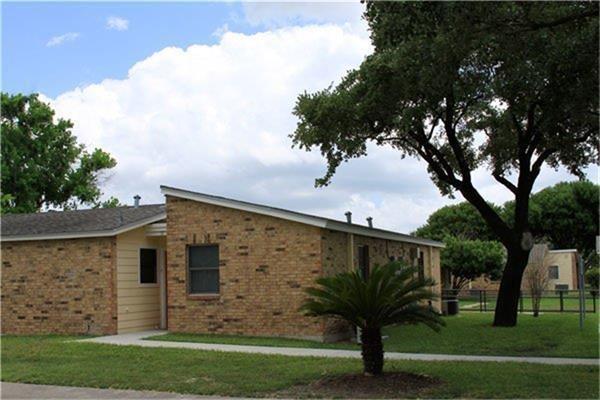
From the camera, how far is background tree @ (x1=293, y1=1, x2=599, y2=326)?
38.3 ft

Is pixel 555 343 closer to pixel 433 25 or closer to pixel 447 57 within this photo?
pixel 447 57

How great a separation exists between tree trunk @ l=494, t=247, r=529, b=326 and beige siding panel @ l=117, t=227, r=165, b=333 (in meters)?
9.63

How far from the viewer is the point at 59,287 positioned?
1955 cm

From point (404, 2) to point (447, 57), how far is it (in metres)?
3.37

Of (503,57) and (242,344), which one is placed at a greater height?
(503,57)

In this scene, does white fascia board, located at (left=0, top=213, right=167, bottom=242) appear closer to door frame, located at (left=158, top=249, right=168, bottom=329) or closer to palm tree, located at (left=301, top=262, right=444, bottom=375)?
door frame, located at (left=158, top=249, right=168, bottom=329)

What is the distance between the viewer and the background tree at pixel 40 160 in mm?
41219

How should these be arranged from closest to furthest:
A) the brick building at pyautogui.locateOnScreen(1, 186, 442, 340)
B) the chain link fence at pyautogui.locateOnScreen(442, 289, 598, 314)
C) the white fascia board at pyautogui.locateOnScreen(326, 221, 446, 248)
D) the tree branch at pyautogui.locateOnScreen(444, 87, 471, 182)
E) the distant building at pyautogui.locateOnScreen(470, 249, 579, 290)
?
the brick building at pyautogui.locateOnScreen(1, 186, 442, 340) → the white fascia board at pyautogui.locateOnScreen(326, 221, 446, 248) → the tree branch at pyautogui.locateOnScreen(444, 87, 471, 182) → the chain link fence at pyautogui.locateOnScreen(442, 289, 598, 314) → the distant building at pyautogui.locateOnScreen(470, 249, 579, 290)

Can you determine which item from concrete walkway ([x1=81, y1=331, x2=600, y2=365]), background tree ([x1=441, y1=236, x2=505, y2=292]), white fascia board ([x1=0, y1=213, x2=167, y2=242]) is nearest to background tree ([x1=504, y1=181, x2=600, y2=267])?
background tree ([x1=441, y1=236, x2=505, y2=292])

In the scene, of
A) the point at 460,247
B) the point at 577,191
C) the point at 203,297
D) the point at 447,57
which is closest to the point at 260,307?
the point at 203,297

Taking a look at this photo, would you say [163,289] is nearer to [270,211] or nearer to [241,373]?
[270,211]

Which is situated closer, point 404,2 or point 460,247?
point 404,2

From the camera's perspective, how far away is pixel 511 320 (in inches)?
841

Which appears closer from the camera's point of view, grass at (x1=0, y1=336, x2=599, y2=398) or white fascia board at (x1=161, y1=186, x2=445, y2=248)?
grass at (x1=0, y1=336, x2=599, y2=398)
